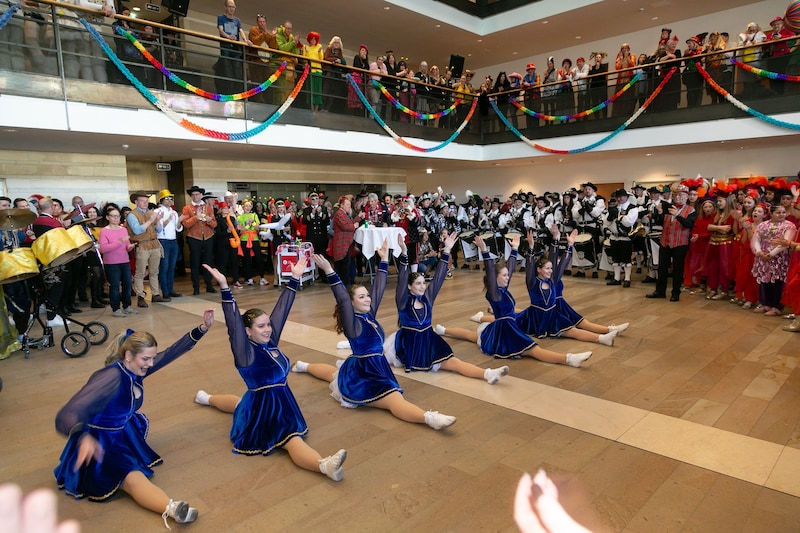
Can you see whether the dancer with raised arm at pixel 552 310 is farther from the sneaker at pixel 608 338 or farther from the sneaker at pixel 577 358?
the sneaker at pixel 577 358

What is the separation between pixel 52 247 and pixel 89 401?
10.5 feet

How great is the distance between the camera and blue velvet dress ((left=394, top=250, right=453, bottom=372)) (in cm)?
423

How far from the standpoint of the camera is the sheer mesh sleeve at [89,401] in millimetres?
2172

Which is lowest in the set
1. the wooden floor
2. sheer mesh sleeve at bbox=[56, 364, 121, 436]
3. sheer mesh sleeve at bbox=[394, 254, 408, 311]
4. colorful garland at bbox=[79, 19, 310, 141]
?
the wooden floor

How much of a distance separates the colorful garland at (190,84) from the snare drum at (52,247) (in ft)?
13.0

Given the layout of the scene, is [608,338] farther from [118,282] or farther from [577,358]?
[118,282]

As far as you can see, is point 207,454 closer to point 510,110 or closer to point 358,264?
point 358,264

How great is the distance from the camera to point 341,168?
1445 centimetres

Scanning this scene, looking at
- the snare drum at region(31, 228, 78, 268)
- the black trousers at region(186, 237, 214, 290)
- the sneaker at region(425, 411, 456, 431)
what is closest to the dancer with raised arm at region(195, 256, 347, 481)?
the sneaker at region(425, 411, 456, 431)

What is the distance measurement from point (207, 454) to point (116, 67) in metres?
6.68

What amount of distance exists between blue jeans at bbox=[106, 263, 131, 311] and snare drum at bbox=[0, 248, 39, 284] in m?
2.01

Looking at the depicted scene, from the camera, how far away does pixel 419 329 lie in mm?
4281

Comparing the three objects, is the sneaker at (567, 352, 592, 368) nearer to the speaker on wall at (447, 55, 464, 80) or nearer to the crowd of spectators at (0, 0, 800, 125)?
the crowd of spectators at (0, 0, 800, 125)

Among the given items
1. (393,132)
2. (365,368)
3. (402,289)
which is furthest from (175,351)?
(393,132)
